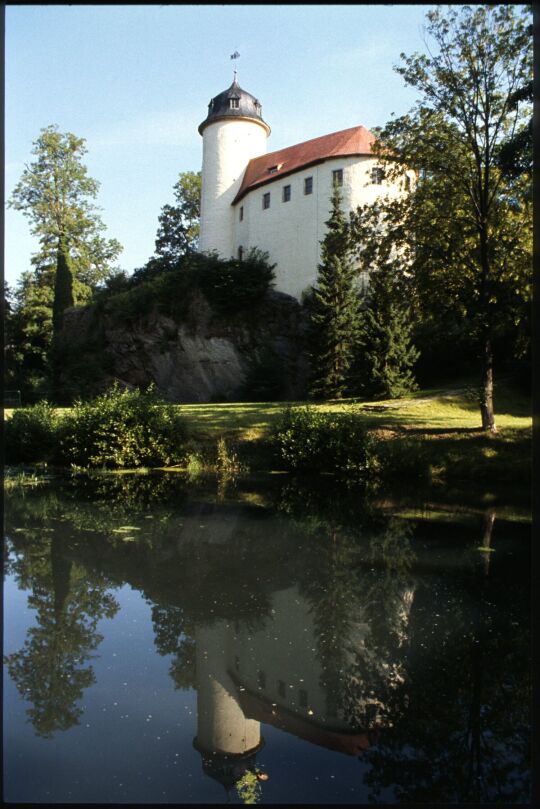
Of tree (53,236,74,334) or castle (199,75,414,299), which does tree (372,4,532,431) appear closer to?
castle (199,75,414,299)

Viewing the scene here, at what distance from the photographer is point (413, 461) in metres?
15.2

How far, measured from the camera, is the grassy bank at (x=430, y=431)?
15.2 meters

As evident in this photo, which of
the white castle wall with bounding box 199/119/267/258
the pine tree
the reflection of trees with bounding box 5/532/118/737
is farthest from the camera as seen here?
the white castle wall with bounding box 199/119/267/258

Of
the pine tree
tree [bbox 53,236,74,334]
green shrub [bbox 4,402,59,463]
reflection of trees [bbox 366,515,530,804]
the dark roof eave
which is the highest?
the dark roof eave

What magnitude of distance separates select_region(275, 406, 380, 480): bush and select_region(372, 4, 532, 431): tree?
3290mm

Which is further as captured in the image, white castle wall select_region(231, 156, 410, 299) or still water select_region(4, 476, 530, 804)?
white castle wall select_region(231, 156, 410, 299)

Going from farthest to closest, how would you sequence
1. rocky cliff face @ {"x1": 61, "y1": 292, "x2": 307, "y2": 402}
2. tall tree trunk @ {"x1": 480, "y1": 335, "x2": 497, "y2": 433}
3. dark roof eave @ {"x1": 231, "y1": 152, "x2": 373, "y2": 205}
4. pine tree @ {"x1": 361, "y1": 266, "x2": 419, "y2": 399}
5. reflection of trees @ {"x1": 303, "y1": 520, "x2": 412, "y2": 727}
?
dark roof eave @ {"x1": 231, "y1": 152, "x2": 373, "y2": 205}, rocky cliff face @ {"x1": 61, "y1": 292, "x2": 307, "y2": 402}, pine tree @ {"x1": 361, "y1": 266, "x2": 419, "y2": 399}, tall tree trunk @ {"x1": 480, "y1": 335, "x2": 497, "y2": 433}, reflection of trees @ {"x1": 303, "y1": 520, "x2": 412, "y2": 727}

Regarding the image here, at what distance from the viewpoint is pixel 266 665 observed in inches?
193

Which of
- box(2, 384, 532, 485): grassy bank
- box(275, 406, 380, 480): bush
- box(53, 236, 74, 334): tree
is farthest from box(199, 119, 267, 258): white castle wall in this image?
box(275, 406, 380, 480): bush

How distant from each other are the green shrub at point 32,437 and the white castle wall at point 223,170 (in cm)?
2486

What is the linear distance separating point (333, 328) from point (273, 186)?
53.1 feet

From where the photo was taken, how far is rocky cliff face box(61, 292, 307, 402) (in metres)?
29.9

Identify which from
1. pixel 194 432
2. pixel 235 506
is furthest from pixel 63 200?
pixel 235 506

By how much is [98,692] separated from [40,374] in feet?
110
